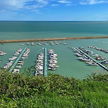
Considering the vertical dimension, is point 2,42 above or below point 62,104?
below

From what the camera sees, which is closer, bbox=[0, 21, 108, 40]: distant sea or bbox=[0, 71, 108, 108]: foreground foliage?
bbox=[0, 71, 108, 108]: foreground foliage

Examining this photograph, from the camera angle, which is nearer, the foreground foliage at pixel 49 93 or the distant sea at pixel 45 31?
the foreground foliage at pixel 49 93

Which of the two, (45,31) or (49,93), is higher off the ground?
(49,93)

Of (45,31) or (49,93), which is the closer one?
(49,93)

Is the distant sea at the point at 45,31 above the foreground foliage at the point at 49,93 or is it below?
below

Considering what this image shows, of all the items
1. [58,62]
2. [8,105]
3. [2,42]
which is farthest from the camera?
[2,42]

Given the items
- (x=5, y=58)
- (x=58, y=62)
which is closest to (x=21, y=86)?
(x=58, y=62)

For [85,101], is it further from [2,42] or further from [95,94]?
[2,42]

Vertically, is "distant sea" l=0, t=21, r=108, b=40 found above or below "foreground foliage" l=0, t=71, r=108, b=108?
below
